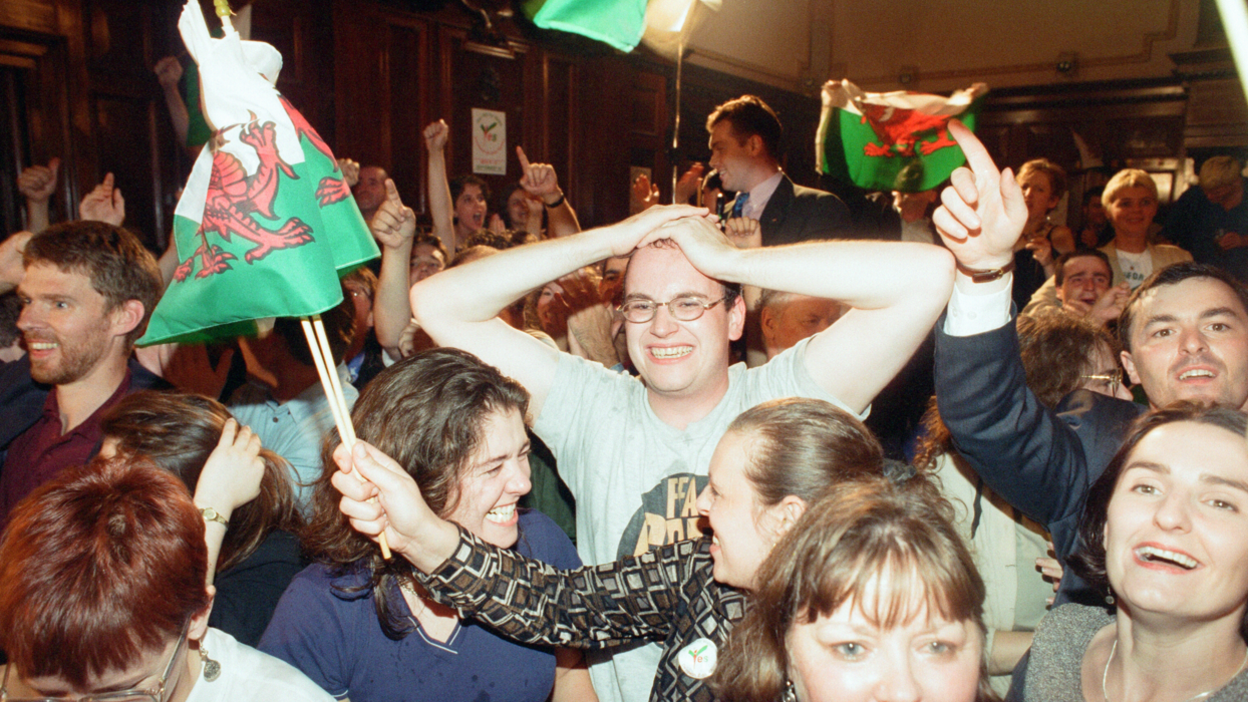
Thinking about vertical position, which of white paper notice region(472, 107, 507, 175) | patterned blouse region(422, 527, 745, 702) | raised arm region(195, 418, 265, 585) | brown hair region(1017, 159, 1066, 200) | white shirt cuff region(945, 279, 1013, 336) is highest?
white paper notice region(472, 107, 507, 175)

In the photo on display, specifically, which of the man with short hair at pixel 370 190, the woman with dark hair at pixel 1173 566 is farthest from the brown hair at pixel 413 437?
the man with short hair at pixel 370 190

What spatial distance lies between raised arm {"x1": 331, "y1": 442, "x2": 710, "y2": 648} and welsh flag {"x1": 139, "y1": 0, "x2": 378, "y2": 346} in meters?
0.29

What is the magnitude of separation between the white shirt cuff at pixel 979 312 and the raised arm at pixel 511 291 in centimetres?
64

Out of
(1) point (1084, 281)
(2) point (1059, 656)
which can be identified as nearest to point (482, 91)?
(1) point (1084, 281)

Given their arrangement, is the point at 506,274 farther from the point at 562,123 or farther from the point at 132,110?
the point at 562,123

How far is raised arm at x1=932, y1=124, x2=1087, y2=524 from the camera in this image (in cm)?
145

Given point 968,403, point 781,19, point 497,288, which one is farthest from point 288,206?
point 781,19

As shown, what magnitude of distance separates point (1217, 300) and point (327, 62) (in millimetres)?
5350

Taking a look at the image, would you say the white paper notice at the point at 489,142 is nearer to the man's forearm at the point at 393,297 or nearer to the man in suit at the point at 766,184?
the man in suit at the point at 766,184

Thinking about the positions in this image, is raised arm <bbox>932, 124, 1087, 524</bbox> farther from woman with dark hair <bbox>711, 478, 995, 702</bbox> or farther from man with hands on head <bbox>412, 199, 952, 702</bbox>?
woman with dark hair <bbox>711, 478, 995, 702</bbox>

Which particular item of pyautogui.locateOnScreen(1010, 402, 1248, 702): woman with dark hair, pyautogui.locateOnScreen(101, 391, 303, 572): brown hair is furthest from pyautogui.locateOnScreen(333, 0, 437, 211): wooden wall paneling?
pyautogui.locateOnScreen(1010, 402, 1248, 702): woman with dark hair

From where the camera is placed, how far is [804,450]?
1361 mm

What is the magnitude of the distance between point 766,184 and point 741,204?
0.18 m

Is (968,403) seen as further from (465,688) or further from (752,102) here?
(752,102)
